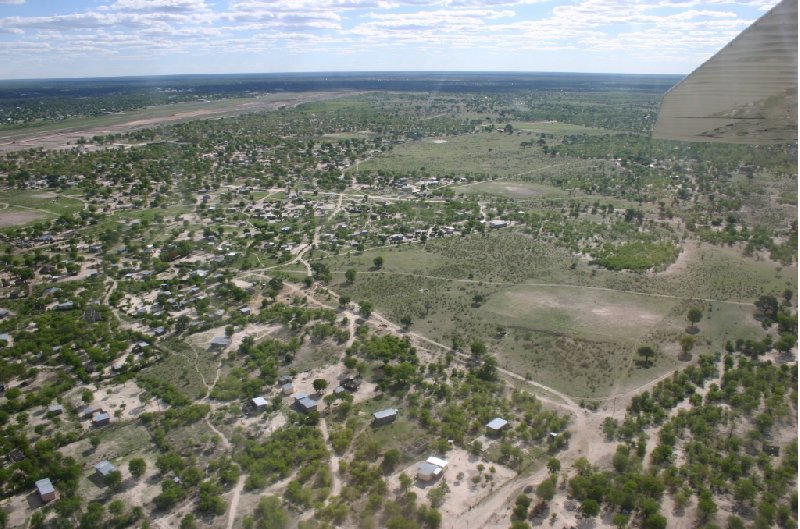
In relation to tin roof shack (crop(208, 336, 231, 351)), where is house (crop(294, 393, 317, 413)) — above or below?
below

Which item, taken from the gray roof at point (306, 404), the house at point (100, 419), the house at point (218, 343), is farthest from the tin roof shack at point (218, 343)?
the gray roof at point (306, 404)

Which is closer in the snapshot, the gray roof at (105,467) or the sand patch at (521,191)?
the gray roof at (105,467)

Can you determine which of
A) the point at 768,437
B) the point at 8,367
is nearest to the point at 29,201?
the point at 8,367

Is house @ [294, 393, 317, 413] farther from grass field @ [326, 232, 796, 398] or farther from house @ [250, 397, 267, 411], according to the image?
grass field @ [326, 232, 796, 398]

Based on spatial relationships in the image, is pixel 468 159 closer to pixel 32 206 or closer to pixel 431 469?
pixel 32 206

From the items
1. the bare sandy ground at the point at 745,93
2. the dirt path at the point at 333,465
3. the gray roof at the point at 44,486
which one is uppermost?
the bare sandy ground at the point at 745,93

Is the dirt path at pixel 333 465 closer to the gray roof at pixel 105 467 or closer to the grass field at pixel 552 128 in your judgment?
the gray roof at pixel 105 467

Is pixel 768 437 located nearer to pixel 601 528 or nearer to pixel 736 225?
pixel 601 528

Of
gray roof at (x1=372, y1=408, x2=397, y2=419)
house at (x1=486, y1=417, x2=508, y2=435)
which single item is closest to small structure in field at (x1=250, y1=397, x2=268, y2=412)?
gray roof at (x1=372, y1=408, x2=397, y2=419)
